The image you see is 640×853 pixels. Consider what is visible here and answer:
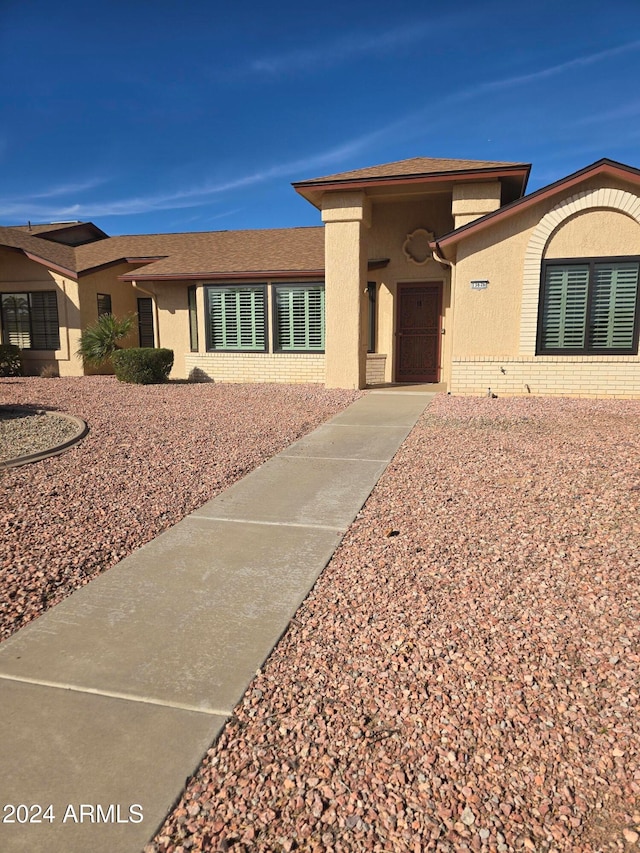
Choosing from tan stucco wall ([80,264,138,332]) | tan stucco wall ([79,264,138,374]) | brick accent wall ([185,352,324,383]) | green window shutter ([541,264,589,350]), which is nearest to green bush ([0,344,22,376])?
tan stucco wall ([79,264,138,374])

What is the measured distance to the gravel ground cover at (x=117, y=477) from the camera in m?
4.18

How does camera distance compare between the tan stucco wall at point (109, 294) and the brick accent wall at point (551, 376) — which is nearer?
the brick accent wall at point (551, 376)

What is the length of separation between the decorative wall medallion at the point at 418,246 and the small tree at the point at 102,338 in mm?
8465

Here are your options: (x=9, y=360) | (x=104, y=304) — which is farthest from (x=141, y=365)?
(x=9, y=360)

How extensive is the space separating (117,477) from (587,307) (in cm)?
1023

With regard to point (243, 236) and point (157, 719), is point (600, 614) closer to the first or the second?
point (157, 719)

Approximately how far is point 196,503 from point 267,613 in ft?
7.64

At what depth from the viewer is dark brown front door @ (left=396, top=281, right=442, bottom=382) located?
627 inches

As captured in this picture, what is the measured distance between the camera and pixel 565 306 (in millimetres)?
12445

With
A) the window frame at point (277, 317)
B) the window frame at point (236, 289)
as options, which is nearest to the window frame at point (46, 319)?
the window frame at point (236, 289)

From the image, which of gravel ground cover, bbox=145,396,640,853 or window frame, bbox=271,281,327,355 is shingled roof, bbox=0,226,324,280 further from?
gravel ground cover, bbox=145,396,640,853

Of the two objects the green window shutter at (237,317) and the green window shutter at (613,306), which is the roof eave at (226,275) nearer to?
the green window shutter at (237,317)

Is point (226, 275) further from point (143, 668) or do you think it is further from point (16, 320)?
point (143, 668)

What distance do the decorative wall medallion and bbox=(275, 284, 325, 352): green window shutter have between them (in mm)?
2486
